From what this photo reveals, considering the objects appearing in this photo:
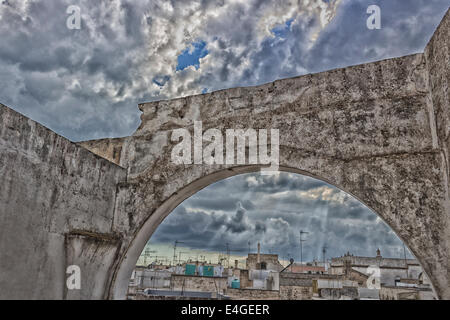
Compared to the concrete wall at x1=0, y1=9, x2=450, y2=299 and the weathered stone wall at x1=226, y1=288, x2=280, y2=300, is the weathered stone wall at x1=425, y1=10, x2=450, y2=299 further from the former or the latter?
the weathered stone wall at x1=226, y1=288, x2=280, y2=300

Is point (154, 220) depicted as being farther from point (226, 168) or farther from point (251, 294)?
point (251, 294)

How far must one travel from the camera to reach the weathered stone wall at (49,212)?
9.98ft

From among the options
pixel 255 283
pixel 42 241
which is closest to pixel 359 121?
pixel 42 241

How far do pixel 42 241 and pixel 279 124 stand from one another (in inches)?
100

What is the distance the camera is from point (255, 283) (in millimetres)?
21609

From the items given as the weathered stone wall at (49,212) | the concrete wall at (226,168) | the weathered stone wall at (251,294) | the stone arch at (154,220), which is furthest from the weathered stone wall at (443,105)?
the weathered stone wall at (251,294)

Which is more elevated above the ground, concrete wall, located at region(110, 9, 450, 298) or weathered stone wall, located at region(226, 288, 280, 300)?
concrete wall, located at region(110, 9, 450, 298)

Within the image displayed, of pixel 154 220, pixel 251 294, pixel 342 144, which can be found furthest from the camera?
pixel 251 294

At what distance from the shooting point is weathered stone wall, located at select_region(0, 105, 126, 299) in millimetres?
3043

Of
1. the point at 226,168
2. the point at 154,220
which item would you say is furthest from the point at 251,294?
the point at 226,168

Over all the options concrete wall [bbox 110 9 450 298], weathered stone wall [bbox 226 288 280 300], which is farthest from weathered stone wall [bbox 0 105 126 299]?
weathered stone wall [bbox 226 288 280 300]

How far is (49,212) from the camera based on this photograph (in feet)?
11.3

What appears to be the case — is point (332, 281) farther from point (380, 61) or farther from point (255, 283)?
point (380, 61)

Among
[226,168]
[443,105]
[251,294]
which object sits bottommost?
[251,294]
